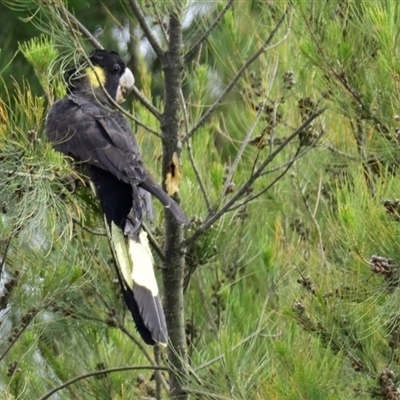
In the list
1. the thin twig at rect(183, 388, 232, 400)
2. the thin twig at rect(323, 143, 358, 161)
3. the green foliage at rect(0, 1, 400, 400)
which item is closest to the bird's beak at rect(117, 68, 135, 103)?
the green foliage at rect(0, 1, 400, 400)

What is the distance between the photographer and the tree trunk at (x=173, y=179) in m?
2.47

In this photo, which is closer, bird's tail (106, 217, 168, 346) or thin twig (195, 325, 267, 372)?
thin twig (195, 325, 267, 372)

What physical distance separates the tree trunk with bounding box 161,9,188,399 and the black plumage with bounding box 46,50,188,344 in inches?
2.1

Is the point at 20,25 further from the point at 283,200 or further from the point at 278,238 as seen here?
the point at 278,238

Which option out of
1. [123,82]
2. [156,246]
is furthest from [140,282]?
[123,82]

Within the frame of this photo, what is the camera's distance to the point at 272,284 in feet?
9.18

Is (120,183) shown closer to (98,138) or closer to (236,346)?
(98,138)

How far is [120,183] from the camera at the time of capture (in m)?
2.71

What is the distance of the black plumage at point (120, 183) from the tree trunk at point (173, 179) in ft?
0.17

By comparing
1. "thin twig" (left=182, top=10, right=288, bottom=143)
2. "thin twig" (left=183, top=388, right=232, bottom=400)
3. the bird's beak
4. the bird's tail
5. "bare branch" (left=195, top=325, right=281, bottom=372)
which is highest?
the bird's beak

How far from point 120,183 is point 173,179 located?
0.27 metres

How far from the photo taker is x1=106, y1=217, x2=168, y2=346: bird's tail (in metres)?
2.29

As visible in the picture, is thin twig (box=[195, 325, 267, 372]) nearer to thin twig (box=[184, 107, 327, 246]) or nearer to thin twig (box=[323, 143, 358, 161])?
thin twig (box=[184, 107, 327, 246])

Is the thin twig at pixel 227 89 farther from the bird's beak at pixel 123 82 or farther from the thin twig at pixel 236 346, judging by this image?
the bird's beak at pixel 123 82
